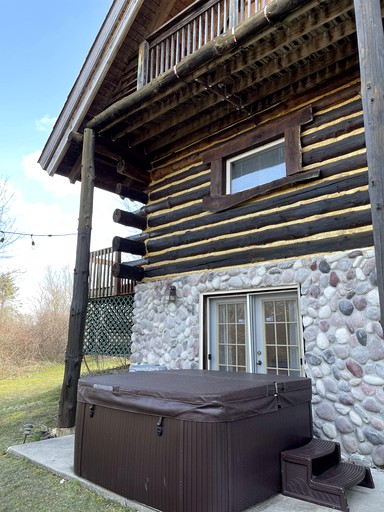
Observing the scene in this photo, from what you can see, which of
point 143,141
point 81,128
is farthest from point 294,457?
point 81,128

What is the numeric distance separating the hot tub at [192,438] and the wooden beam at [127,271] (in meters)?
2.90

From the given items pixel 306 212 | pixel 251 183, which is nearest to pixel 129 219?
pixel 251 183

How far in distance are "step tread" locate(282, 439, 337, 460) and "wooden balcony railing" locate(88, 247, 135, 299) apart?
5267mm

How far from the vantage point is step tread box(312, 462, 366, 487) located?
107 inches

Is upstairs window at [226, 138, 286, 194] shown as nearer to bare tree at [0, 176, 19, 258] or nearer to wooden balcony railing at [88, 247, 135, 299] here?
wooden balcony railing at [88, 247, 135, 299]

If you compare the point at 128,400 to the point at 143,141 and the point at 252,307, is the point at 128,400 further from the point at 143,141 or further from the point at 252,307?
the point at 143,141

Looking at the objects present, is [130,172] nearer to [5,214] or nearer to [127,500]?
[127,500]

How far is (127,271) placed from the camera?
20.3 ft

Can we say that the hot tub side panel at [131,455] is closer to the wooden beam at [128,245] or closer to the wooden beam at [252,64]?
the wooden beam at [128,245]

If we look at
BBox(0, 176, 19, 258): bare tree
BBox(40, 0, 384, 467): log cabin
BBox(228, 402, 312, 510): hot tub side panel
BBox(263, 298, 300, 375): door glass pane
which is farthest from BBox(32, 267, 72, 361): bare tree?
BBox(228, 402, 312, 510): hot tub side panel

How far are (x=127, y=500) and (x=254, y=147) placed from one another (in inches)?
175

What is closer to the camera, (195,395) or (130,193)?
(195,395)

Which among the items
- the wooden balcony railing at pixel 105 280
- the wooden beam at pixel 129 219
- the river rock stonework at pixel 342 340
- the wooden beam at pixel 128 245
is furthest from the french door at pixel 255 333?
the wooden balcony railing at pixel 105 280

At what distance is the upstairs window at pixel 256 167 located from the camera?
4.98m
